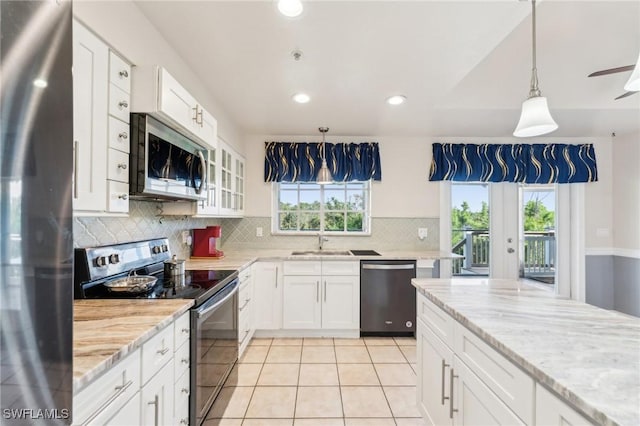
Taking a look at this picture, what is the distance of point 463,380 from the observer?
1.32 meters

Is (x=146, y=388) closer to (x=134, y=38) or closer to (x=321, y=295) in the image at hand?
(x=134, y=38)

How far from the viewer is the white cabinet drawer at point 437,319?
1.45m

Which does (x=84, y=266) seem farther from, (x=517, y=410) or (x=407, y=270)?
(x=407, y=270)

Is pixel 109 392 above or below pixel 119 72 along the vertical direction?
below

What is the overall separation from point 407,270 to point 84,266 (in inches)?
112

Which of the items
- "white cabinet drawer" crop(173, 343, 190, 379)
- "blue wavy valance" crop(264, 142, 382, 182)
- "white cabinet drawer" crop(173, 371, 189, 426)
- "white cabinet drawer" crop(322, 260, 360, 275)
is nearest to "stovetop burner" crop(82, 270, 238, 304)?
"white cabinet drawer" crop(173, 343, 190, 379)

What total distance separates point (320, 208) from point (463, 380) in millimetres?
2894

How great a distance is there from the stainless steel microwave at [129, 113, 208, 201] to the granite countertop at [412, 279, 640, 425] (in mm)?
1639

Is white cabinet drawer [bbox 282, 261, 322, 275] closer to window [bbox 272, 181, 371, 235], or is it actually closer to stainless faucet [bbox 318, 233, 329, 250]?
stainless faucet [bbox 318, 233, 329, 250]

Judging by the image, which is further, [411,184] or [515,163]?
[411,184]

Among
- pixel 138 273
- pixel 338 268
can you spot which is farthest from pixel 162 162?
pixel 338 268

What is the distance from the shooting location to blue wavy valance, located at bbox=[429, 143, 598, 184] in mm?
3822

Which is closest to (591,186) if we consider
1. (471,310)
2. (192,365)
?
(471,310)

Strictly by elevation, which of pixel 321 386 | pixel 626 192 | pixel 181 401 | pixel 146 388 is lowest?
pixel 321 386
